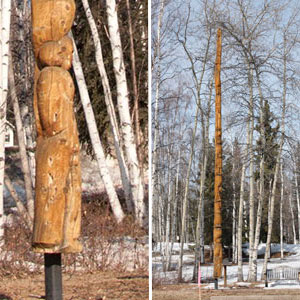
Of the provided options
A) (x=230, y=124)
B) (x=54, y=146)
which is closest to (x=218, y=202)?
(x=230, y=124)

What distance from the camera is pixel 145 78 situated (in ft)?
24.3

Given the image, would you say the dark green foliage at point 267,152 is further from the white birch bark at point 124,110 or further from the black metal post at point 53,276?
the black metal post at point 53,276

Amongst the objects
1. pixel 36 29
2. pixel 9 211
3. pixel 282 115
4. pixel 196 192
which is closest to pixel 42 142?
pixel 36 29

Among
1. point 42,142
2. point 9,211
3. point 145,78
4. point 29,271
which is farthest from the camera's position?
point 9,211

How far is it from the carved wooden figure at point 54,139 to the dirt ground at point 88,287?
6.70 feet

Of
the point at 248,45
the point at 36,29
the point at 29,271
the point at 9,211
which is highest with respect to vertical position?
A: the point at 248,45

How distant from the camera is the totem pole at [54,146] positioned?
321 centimetres

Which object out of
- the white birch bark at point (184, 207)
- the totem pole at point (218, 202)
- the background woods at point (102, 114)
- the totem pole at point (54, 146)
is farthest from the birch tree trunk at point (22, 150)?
the totem pole at point (54, 146)

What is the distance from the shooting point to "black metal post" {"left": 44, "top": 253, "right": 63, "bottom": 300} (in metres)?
3.25

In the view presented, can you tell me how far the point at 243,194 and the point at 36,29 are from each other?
119 inches

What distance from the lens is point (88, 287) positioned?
556 centimetres

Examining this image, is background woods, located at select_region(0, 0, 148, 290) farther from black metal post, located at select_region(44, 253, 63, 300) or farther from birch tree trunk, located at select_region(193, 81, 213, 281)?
black metal post, located at select_region(44, 253, 63, 300)

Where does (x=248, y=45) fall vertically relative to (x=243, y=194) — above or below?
above

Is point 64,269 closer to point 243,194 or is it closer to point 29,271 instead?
point 29,271
